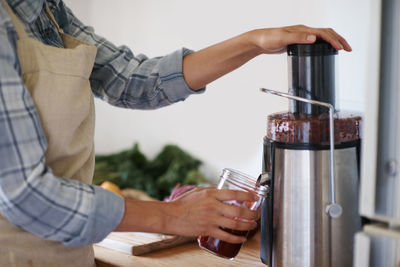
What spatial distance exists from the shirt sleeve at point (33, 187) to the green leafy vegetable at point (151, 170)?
48.5 inches

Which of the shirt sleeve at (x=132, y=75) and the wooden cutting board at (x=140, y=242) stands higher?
the shirt sleeve at (x=132, y=75)

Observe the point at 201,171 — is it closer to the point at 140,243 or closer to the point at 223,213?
the point at 140,243

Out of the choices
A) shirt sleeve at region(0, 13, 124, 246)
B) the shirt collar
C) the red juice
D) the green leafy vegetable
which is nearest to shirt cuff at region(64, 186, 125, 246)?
shirt sleeve at region(0, 13, 124, 246)

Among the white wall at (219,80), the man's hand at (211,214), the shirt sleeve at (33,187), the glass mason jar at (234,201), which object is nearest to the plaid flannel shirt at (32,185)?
the shirt sleeve at (33,187)

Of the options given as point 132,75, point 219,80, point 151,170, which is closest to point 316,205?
point 132,75

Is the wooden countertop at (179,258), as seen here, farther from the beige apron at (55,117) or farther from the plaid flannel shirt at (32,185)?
the plaid flannel shirt at (32,185)

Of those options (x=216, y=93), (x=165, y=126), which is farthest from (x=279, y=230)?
(x=165, y=126)

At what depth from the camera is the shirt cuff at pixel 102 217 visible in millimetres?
785

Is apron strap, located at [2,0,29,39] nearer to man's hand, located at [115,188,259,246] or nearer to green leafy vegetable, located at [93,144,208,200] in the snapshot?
man's hand, located at [115,188,259,246]

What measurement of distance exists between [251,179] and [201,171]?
1254mm

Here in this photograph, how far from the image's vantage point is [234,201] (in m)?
0.93

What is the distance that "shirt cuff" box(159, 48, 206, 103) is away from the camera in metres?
1.14

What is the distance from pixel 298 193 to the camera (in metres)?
0.87

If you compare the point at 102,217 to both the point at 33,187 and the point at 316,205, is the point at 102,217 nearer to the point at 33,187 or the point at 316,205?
the point at 33,187
